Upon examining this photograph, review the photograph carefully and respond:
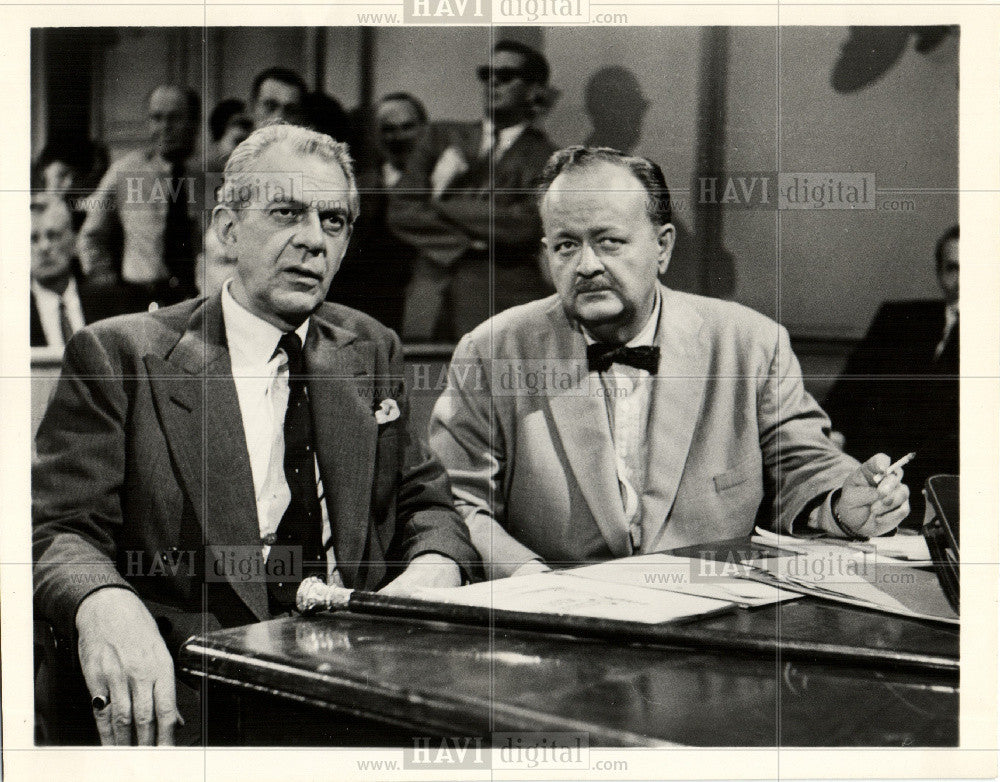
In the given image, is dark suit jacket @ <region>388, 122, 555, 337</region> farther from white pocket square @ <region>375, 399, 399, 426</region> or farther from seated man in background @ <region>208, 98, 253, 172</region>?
seated man in background @ <region>208, 98, 253, 172</region>

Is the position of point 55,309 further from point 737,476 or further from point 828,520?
point 828,520

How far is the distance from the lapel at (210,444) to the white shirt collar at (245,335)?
0.06m

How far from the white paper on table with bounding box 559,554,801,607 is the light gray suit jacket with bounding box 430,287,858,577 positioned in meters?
0.06

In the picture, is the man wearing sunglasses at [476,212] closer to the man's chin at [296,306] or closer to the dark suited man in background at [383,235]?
the dark suited man in background at [383,235]

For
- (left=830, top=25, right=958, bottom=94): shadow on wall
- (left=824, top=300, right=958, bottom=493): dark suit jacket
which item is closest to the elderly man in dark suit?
(left=824, top=300, right=958, bottom=493): dark suit jacket

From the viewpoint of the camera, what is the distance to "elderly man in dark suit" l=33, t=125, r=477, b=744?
2154mm

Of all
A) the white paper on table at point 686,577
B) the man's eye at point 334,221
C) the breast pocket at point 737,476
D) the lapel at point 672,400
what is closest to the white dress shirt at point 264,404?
the man's eye at point 334,221

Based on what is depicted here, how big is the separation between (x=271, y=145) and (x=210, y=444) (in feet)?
2.39

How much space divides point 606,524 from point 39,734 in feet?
4.86

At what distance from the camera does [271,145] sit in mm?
2236

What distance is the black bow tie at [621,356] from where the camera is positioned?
2.25 metres

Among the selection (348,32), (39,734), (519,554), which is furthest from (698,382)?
(39,734)

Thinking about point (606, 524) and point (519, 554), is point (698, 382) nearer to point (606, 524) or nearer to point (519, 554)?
point (606, 524)

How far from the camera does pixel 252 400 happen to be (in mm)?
2195
